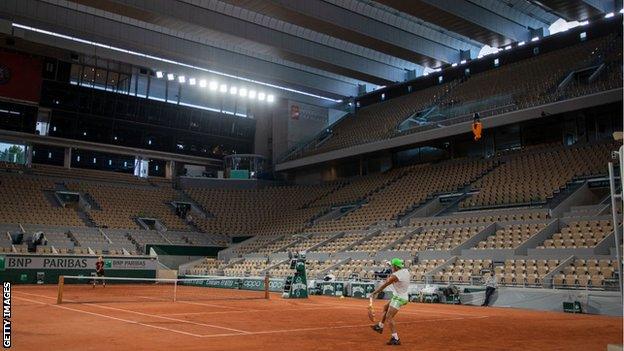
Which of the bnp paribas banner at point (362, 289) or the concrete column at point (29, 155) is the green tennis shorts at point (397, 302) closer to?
the bnp paribas banner at point (362, 289)

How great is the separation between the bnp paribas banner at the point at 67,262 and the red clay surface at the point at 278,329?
52.0ft

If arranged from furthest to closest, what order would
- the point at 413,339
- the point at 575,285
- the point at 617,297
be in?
the point at 575,285
the point at 617,297
the point at 413,339

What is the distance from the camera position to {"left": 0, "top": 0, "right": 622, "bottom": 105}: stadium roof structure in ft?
113

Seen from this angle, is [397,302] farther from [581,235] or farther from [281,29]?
[281,29]

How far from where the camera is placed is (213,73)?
4825cm

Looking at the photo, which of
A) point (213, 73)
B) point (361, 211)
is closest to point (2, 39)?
point (213, 73)

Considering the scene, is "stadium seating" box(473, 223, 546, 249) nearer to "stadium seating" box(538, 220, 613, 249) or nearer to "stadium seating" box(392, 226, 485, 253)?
"stadium seating" box(538, 220, 613, 249)

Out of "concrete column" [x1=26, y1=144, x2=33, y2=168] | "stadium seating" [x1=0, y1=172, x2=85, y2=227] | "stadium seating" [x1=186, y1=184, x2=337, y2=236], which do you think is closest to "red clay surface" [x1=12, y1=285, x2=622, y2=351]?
"stadium seating" [x1=0, y1=172, x2=85, y2=227]

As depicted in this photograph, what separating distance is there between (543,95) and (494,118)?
332 cm

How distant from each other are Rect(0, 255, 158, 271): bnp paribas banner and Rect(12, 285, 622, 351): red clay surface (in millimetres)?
15838

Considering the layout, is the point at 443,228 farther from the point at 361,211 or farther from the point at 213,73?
the point at 213,73

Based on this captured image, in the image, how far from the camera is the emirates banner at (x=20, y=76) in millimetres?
42812

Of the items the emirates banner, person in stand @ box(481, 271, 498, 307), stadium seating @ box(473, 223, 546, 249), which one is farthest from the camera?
the emirates banner

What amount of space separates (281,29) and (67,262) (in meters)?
21.4
